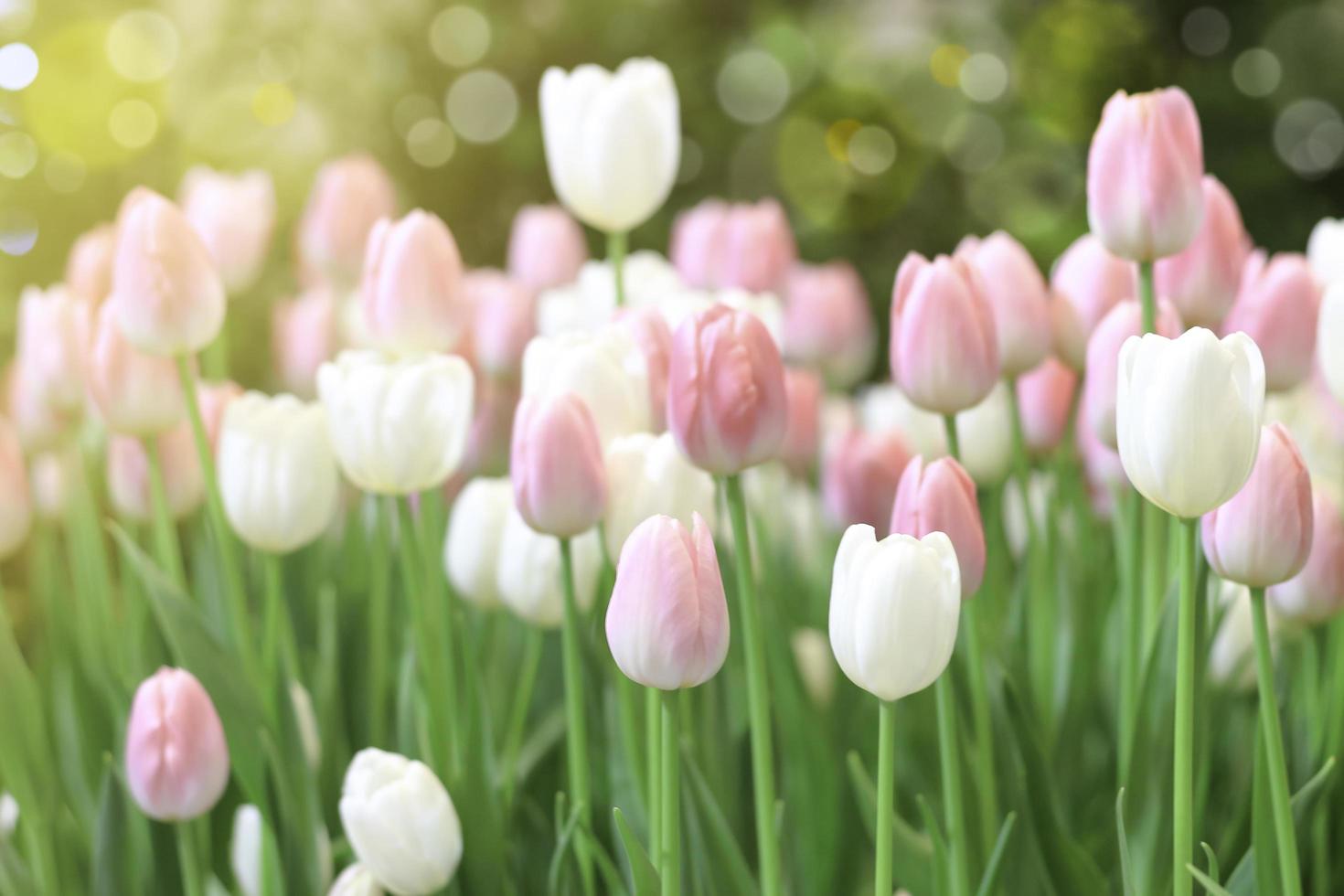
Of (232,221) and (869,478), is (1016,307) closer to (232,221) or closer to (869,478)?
(869,478)

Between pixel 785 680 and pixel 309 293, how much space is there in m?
0.69

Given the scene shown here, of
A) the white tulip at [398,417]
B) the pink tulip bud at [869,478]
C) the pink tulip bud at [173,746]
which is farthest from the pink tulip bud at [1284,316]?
the pink tulip bud at [173,746]

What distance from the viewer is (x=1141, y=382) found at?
540 mm

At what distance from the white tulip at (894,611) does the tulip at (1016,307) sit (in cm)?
27

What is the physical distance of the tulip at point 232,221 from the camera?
1.05 metres

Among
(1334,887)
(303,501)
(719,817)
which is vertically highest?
(303,501)

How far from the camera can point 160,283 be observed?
0.78 meters

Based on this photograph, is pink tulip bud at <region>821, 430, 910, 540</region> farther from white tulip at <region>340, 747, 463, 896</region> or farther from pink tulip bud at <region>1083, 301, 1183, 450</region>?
white tulip at <region>340, 747, 463, 896</region>

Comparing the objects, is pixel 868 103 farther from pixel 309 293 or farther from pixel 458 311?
pixel 458 311

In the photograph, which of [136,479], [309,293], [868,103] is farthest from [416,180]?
[136,479]

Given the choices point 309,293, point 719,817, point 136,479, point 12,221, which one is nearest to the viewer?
point 719,817

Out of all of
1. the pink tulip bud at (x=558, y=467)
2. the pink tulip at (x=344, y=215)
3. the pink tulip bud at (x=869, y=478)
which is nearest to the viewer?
the pink tulip bud at (x=558, y=467)

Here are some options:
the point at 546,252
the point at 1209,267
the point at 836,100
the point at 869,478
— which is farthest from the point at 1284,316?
the point at 836,100

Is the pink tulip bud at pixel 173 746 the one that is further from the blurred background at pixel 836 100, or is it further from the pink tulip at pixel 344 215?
the blurred background at pixel 836 100
